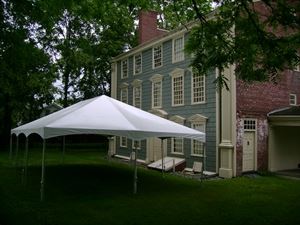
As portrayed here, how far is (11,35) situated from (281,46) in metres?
5.51

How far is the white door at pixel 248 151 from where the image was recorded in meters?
17.6

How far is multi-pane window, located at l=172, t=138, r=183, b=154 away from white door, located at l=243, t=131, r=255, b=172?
148 inches

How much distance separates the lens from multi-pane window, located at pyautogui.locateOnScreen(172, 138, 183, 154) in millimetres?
20297

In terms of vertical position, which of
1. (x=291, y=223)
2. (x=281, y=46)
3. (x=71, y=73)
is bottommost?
(x=291, y=223)

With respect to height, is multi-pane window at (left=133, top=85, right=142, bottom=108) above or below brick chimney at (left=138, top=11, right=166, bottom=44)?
below

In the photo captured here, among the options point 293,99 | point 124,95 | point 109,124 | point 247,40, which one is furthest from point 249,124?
point 124,95

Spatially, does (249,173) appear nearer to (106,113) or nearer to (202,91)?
(202,91)

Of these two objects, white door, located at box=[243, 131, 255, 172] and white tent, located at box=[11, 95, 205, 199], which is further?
white door, located at box=[243, 131, 255, 172]

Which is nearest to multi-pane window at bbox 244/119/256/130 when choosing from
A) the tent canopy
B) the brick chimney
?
the tent canopy

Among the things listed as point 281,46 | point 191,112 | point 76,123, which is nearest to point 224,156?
point 191,112

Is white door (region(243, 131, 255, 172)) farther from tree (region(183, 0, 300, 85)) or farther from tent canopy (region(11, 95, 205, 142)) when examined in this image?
tree (region(183, 0, 300, 85))

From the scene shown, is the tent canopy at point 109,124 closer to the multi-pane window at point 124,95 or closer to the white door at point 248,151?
the white door at point 248,151

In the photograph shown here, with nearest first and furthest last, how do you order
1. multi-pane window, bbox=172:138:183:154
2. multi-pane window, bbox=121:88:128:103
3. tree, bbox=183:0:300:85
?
tree, bbox=183:0:300:85, multi-pane window, bbox=172:138:183:154, multi-pane window, bbox=121:88:128:103

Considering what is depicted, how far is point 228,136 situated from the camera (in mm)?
16953
